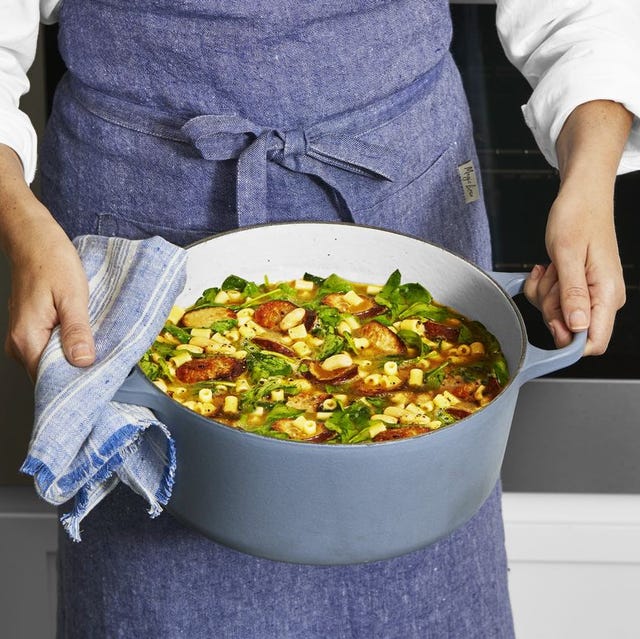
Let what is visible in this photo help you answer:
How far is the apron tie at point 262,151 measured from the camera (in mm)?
931

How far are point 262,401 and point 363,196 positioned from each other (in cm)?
28

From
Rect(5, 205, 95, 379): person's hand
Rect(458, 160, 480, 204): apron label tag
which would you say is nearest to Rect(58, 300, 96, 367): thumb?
Rect(5, 205, 95, 379): person's hand

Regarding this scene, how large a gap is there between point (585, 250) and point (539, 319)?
51 cm

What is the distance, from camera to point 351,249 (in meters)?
0.94

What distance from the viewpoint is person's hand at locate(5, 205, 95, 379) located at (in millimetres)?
763

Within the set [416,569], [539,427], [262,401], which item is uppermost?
[262,401]

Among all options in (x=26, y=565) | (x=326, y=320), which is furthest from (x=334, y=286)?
(x=26, y=565)

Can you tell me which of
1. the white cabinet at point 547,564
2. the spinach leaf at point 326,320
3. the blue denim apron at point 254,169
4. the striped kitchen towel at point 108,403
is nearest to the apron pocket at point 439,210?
the blue denim apron at point 254,169

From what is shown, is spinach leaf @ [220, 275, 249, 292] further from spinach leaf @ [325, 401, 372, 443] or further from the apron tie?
spinach leaf @ [325, 401, 372, 443]

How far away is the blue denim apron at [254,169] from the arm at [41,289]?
161 millimetres

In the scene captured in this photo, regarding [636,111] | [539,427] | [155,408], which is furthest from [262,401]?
[539,427]

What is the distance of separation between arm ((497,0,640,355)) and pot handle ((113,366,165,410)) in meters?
0.32

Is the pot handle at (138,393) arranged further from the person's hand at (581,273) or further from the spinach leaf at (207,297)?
the person's hand at (581,273)

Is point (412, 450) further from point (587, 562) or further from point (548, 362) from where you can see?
point (587, 562)
